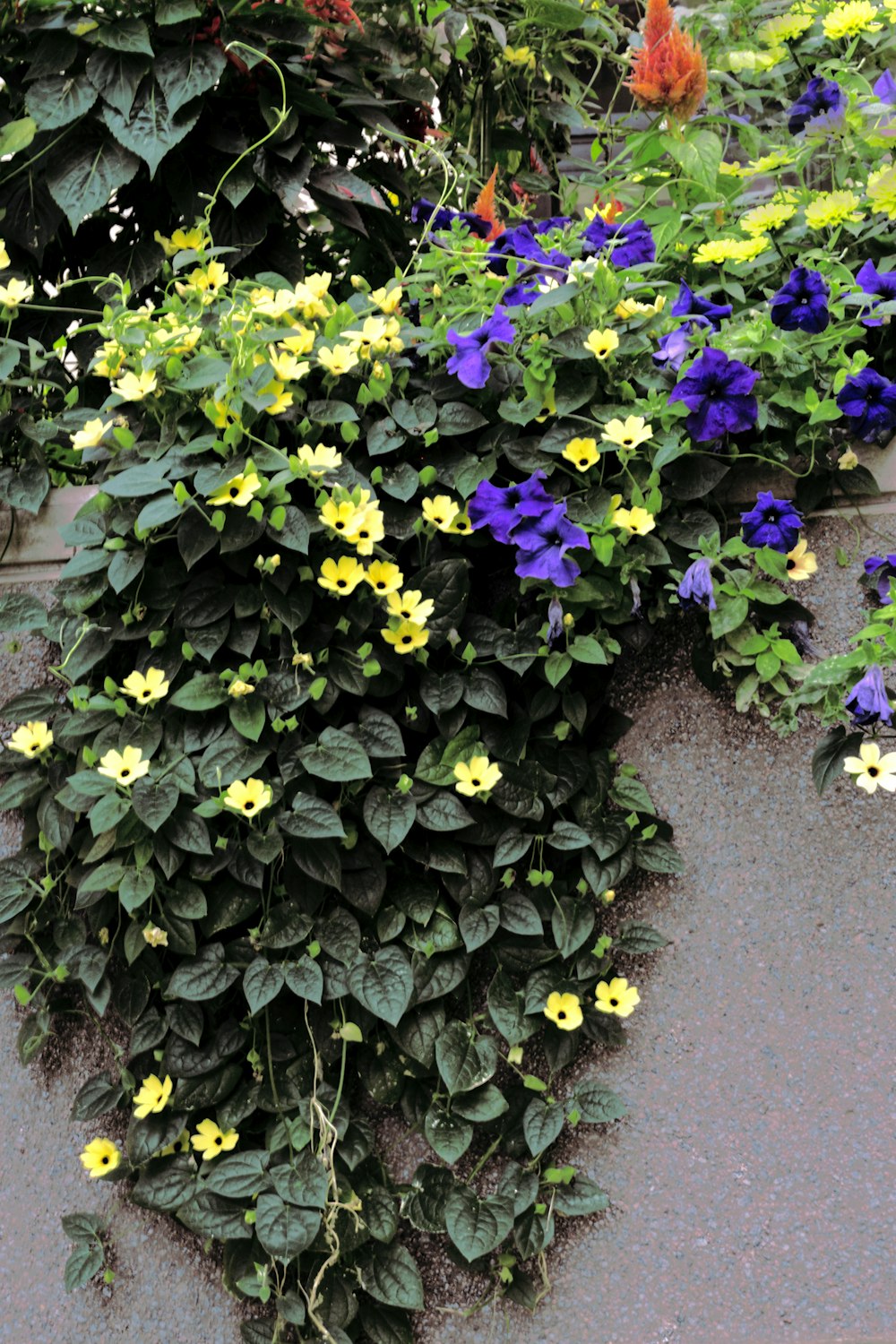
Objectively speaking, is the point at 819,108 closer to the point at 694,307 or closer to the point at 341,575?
the point at 694,307

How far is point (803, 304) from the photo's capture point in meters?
1.19

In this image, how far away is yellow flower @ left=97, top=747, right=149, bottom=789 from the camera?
43.4 inches

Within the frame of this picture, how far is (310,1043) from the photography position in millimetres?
1199

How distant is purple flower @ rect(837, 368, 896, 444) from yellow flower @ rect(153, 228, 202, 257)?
860 millimetres

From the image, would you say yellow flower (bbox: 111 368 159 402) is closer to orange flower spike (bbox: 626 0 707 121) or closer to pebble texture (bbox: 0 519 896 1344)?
pebble texture (bbox: 0 519 896 1344)

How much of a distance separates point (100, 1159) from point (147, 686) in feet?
1.77

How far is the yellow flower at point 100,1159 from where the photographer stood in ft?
3.96

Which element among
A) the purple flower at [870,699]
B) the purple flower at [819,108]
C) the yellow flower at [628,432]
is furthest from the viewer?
the purple flower at [819,108]

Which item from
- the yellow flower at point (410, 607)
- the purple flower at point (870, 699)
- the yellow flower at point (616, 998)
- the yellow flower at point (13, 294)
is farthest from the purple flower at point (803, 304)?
the yellow flower at point (13, 294)

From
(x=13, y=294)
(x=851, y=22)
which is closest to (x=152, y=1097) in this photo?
(x=13, y=294)

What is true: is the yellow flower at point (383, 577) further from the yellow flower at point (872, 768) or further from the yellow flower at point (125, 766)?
the yellow flower at point (872, 768)

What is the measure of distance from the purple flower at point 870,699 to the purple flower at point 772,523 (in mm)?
177

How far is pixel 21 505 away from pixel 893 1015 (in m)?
1.17

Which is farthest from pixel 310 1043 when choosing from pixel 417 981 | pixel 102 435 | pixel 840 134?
pixel 840 134
